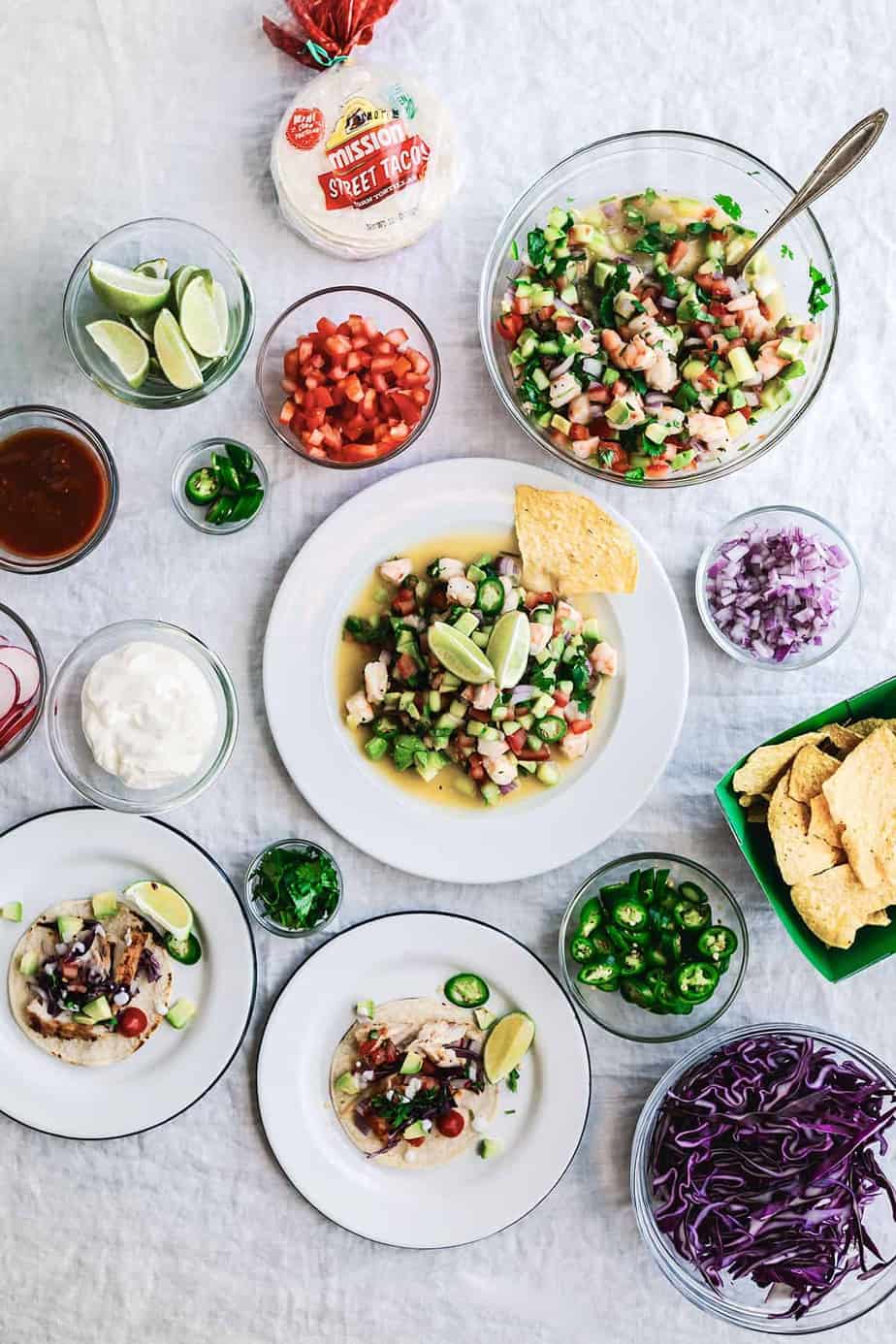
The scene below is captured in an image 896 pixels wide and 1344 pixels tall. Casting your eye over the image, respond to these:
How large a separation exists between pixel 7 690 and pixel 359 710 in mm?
818

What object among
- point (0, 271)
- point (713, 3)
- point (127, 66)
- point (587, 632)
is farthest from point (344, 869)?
point (713, 3)

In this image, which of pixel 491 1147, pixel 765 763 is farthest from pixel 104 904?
pixel 765 763

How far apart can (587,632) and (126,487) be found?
3.77 feet

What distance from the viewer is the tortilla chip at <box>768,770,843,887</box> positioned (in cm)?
224

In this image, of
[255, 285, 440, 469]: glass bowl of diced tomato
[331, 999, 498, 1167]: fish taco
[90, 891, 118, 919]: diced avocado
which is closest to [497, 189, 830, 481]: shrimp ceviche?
[255, 285, 440, 469]: glass bowl of diced tomato

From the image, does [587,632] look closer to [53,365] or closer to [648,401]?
[648,401]

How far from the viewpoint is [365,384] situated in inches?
92.0

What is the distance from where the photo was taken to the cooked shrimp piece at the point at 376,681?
2.39 m

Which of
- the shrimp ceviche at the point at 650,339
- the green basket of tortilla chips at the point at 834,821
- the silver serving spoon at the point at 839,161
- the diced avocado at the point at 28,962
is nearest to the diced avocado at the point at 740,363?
the shrimp ceviche at the point at 650,339

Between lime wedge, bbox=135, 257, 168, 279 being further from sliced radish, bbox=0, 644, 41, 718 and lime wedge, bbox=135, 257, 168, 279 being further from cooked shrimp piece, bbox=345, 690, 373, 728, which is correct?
cooked shrimp piece, bbox=345, 690, 373, 728

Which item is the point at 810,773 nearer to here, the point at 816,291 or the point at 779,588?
the point at 779,588

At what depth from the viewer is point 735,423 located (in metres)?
2.30

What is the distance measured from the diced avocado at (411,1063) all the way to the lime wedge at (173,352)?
1.64m

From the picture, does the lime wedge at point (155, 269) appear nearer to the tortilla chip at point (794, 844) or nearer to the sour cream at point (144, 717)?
the sour cream at point (144, 717)
